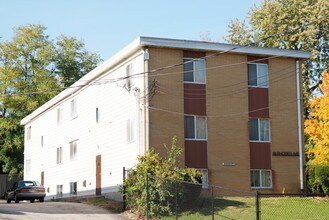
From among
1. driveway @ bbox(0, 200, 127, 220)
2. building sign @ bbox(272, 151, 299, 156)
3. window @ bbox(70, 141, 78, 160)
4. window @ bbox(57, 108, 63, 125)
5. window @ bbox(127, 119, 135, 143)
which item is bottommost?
driveway @ bbox(0, 200, 127, 220)

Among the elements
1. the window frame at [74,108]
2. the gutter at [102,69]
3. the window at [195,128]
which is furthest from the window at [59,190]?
the window at [195,128]

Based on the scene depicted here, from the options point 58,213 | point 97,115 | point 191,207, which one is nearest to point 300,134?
point 191,207

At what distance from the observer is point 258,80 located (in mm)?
31781

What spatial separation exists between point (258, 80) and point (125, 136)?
23.9 ft

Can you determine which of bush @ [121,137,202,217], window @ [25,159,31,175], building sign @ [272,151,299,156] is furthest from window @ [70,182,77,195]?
bush @ [121,137,202,217]

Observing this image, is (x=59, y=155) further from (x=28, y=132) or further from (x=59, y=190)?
(x=28, y=132)

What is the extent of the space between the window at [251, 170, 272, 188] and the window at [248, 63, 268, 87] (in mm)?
4372

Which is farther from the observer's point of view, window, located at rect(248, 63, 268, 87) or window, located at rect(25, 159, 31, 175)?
window, located at rect(25, 159, 31, 175)

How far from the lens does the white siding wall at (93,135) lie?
101ft

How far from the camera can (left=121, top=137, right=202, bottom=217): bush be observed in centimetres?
2320

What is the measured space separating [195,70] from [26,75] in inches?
1419

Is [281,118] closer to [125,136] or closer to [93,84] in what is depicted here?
[125,136]

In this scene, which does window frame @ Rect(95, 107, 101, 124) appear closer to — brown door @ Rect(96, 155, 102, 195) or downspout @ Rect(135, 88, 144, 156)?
brown door @ Rect(96, 155, 102, 195)

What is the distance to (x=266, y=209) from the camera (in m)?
24.8
